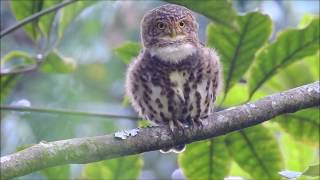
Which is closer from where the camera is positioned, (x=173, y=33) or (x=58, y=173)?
(x=58, y=173)

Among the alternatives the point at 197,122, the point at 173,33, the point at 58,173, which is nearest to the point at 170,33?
the point at 173,33

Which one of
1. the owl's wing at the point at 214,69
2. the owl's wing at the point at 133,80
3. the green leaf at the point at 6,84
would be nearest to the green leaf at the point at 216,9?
the owl's wing at the point at 214,69

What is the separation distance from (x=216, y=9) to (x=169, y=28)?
0.76 feet

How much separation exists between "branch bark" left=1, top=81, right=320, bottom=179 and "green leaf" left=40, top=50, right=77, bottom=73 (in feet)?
1.97

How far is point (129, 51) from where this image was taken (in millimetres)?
2648

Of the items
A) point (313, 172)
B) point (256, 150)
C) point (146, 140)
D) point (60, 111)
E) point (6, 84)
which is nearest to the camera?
point (313, 172)

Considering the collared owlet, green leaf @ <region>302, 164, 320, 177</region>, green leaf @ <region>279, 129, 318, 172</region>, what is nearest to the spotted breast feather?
the collared owlet

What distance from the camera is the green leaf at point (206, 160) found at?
8.27 ft

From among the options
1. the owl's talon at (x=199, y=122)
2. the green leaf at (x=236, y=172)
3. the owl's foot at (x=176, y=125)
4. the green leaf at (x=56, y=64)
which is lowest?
the green leaf at (x=236, y=172)

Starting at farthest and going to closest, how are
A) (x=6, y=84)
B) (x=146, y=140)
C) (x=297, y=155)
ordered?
(x=297, y=155)
(x=6, y=84)
(x=146, y=140)

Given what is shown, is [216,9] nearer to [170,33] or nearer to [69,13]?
[170,33]

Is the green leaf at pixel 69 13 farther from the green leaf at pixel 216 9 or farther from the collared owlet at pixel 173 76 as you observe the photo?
the green leaf at pixel 216 9

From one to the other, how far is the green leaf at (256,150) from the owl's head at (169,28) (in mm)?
347

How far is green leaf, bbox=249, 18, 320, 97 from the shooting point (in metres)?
2.52
